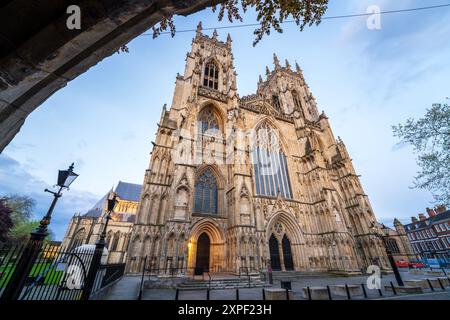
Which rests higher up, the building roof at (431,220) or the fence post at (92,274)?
the building roof at (431,220)

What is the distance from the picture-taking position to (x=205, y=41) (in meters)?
25.8

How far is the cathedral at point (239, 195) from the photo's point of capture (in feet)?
40.6

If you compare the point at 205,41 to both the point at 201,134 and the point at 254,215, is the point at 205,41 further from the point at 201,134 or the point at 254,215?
the point at 254,215

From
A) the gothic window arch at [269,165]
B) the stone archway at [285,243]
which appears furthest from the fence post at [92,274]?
the gothic window arch at [269,165]

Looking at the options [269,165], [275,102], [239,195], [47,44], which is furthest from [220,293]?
[275,102]

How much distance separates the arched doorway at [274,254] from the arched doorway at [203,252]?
5.56 metres

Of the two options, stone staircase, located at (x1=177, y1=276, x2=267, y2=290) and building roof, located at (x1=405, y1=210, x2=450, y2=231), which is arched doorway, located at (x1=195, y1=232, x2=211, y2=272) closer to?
stone staircase, located at (x1=177, y1=276, x2=267, y2=290)

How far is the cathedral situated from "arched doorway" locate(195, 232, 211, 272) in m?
0.08

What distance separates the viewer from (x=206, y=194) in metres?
15.7

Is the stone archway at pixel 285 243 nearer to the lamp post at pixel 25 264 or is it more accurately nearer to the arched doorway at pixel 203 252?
the arched doorway at pixel 203 252

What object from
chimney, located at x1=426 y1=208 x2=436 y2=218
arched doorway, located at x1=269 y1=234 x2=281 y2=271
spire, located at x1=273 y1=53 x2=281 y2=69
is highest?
spire, located at x1=273 y1=53 x2=281 y2=69

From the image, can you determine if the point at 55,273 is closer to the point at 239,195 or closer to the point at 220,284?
the point at 220,284

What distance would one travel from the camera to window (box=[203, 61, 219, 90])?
23.1 metres

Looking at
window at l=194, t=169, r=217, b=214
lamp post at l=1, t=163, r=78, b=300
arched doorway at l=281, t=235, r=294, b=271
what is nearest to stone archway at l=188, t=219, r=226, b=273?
window at l=194, t=169, r=217, b=214
